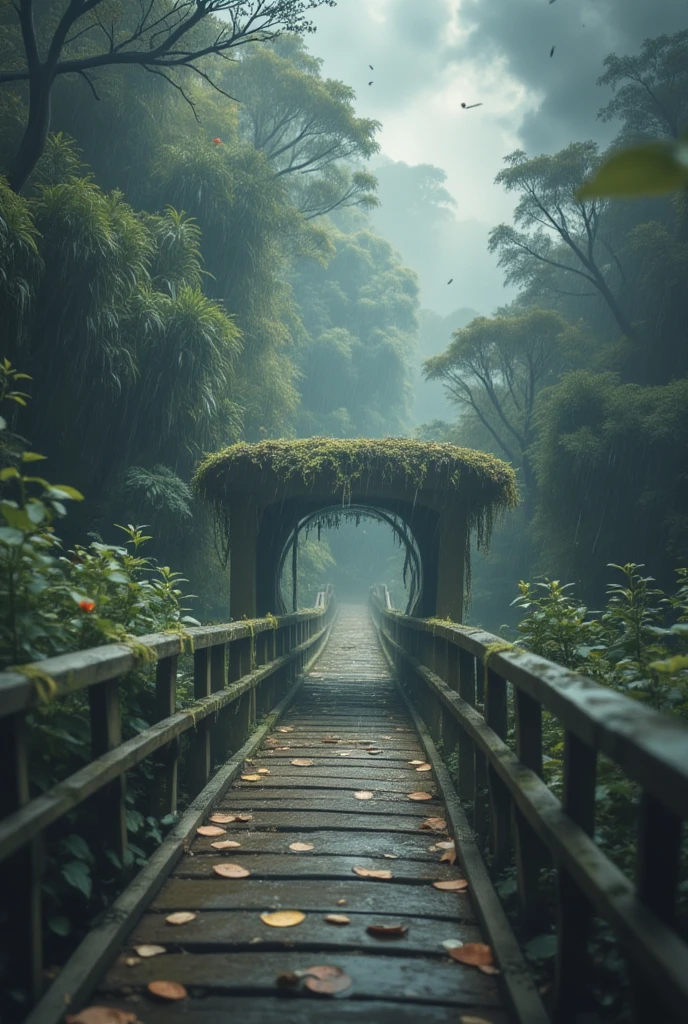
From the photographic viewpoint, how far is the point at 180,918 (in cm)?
242

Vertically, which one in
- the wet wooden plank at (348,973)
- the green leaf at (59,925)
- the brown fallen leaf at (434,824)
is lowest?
the brown fallen leaf at (434,824)

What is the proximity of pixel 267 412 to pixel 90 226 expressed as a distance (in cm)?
1086

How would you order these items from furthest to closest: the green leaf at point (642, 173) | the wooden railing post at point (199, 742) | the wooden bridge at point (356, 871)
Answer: the wooden railing post at point (199, 742), the wooden bridge at point (356, 871), the green leaf at point (642, 173)

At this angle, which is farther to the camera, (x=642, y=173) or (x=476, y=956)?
(x=476, y=956)

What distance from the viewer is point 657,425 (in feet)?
47.7

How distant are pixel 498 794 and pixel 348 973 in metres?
0.92

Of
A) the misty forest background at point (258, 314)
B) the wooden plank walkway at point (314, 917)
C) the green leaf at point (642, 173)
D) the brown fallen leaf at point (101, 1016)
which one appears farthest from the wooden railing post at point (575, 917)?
the misty forest background at point (258, 314)

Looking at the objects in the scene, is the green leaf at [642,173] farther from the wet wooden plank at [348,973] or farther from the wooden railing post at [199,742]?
the wooden railing post at [199,742]

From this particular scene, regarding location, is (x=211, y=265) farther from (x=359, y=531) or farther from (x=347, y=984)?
(x=359, y=531)

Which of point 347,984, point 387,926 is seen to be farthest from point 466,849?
point 347,984

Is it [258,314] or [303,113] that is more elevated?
[303,113]

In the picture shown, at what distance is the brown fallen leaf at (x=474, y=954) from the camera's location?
2.14m


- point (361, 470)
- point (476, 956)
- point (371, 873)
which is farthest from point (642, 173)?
point (361, 470)

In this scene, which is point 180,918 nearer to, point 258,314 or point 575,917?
point 575,917
